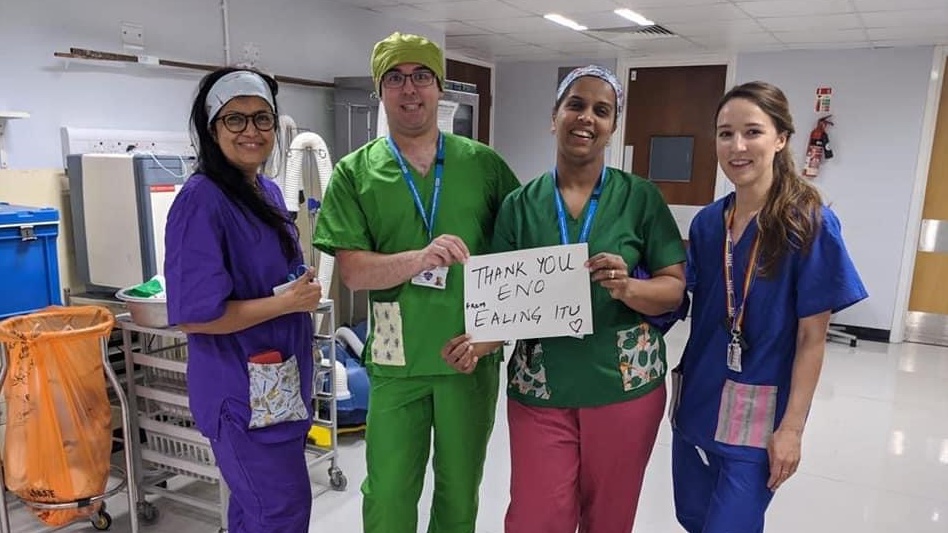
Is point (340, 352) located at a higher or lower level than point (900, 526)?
higher

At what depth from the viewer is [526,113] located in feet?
22.2

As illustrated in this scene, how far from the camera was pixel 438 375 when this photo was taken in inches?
61.8

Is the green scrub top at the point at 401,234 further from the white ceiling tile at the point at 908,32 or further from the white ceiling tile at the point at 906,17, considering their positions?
the white ceiling tile at the point at 908,32

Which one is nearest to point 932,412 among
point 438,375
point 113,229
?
point 438,375

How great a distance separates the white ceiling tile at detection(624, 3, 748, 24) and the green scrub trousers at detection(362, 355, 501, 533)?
331 cm

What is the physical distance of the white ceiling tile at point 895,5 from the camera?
3.73 meters

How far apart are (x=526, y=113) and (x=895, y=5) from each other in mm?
3510

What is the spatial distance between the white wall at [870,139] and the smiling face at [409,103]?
15.3 ft

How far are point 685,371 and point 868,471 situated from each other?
2.07 m

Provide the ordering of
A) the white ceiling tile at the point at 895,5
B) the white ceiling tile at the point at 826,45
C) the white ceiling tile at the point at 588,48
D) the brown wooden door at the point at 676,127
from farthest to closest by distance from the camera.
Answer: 1. the brown wooden door at the point at 676,127
2. the white ceiling tile at the point at 588,48
3. the white ceiling tile at the point at 826,45
4. the white ceiling tile at the point at 895,5

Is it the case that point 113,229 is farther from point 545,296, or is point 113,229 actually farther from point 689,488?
point 689,488

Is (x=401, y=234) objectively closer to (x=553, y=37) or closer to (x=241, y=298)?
(x=241, y=298)

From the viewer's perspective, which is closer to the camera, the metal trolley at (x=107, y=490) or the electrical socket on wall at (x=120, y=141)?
the metal trolley at (x=107, y=490)

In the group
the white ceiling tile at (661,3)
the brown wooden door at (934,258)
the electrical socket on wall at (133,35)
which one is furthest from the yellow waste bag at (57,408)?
the brown wooden door at (934,258)
